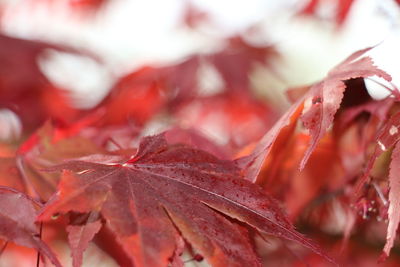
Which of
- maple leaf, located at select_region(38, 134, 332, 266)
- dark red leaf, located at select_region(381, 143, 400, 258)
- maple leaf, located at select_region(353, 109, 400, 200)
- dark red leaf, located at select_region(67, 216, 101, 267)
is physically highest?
maple leaf, located at select_region(353, 109, 400, 200)

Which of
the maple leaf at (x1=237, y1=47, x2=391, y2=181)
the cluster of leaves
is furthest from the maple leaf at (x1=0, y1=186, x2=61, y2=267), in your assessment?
the maple leaf at (x1=237, y1=47, x2=391, y2=181)

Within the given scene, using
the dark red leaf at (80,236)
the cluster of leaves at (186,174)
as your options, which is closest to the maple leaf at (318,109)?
the cluster of leaves at (186,174)

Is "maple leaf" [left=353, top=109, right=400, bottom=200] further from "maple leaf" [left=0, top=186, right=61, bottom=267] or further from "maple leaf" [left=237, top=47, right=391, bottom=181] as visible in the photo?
"maple leaf" [left=0, top=186, right=61, bottom=267]

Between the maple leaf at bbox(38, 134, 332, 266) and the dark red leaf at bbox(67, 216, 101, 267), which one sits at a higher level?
the maple leaf at bbox(38, 134, 332, 266)

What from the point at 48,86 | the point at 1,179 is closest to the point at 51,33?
the point at 48,86

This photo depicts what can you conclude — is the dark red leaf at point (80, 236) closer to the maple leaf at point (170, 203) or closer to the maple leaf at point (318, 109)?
the maple leaf at point (170, 203)

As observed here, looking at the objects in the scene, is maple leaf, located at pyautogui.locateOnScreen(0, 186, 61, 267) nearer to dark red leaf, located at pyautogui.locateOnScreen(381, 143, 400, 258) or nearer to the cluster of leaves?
the cluster of leaves

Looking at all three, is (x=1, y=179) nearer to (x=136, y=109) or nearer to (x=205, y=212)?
(x=205, y=212)
